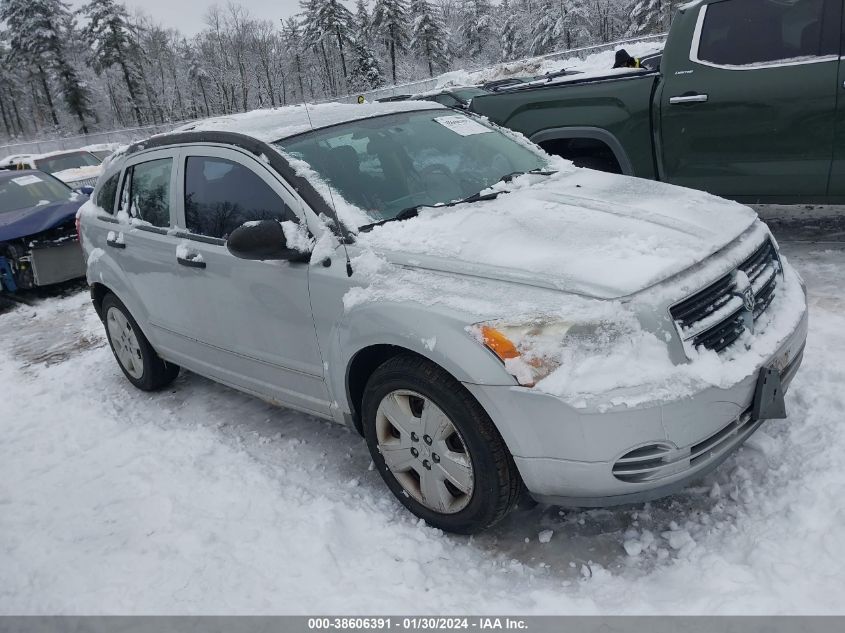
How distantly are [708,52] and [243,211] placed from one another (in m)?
3.88

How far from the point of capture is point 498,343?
8.00 ft

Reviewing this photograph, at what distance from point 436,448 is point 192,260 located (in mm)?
1904

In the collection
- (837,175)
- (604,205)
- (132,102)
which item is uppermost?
(132,102)

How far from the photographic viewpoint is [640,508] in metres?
2.94

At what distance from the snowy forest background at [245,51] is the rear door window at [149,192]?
1901 inches

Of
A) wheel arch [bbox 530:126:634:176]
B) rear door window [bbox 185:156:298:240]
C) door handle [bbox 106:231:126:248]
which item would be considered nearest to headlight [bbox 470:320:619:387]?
rear door window [bbox 185:156:298:240]

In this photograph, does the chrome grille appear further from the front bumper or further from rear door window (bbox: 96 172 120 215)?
rear door window (bbox: 96 172 120 215)

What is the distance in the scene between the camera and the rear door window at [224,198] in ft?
11.1

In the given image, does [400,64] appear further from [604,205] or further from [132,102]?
[604,205]

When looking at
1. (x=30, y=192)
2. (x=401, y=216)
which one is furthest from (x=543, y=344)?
(x=30, y=192)

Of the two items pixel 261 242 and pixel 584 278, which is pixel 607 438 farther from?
pixel 261 242

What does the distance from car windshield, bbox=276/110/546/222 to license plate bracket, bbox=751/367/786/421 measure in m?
1.66

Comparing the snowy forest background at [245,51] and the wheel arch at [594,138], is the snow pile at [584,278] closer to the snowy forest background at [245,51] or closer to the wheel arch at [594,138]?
the wheel arch at [594,138]

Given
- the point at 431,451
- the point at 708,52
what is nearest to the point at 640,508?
the point at 431,451
